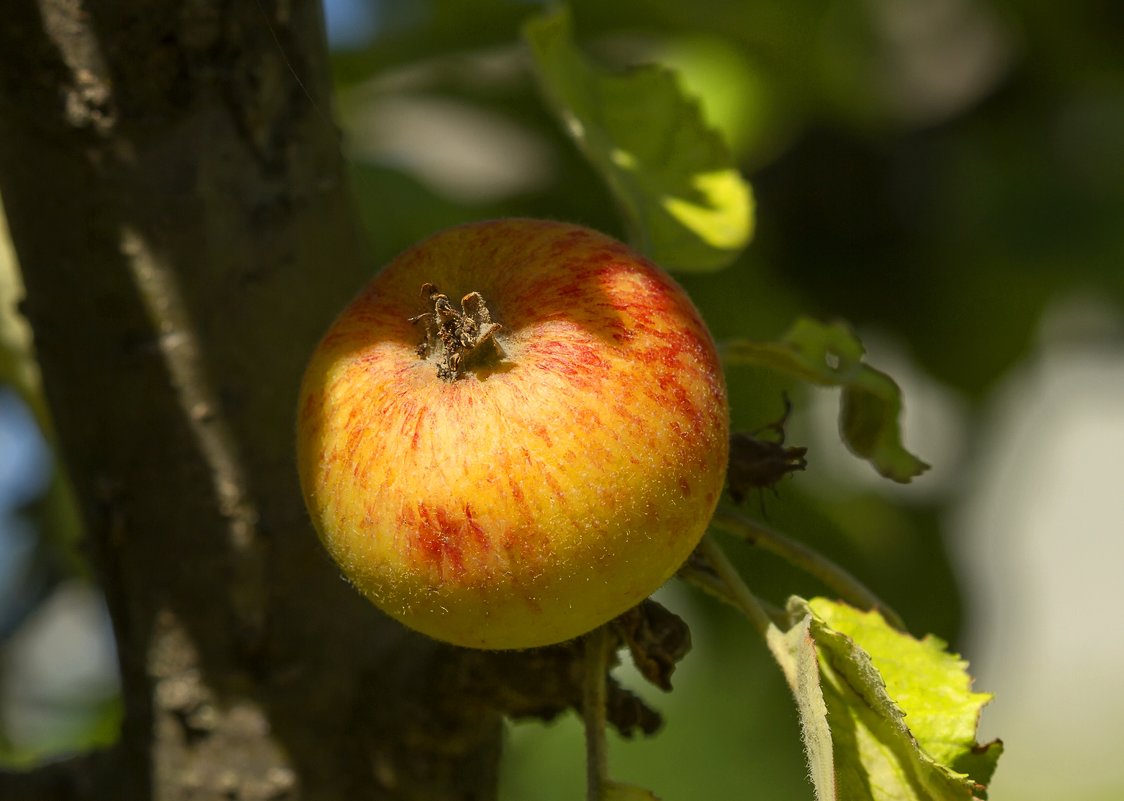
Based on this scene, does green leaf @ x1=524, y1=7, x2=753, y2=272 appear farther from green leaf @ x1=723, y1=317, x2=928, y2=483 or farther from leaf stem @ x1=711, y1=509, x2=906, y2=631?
leaf stem @ x1=711, y1=509, x2=906, y2=631

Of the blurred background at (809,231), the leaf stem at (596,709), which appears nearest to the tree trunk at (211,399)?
the leaf stem at (596,709)

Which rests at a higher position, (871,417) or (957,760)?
(871,417)

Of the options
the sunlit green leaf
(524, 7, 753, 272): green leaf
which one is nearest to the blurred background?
(524, 7, 753, 272): green leaf

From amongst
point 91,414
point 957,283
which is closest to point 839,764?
point 91,414

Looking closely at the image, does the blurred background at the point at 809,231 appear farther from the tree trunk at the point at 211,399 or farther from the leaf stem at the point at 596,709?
the leaf stem at the point at 596,709

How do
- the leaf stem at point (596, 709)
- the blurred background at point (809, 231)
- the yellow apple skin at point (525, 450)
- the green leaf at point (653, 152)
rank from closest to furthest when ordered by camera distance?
the yellow apple skin at point (525, 450)
the leaf stem at point (596, 709)
the green leaf at point (653, 152)
the blurred background at point (809, 231)

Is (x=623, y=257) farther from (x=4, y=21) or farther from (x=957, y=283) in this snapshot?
(x=957, y=283)
